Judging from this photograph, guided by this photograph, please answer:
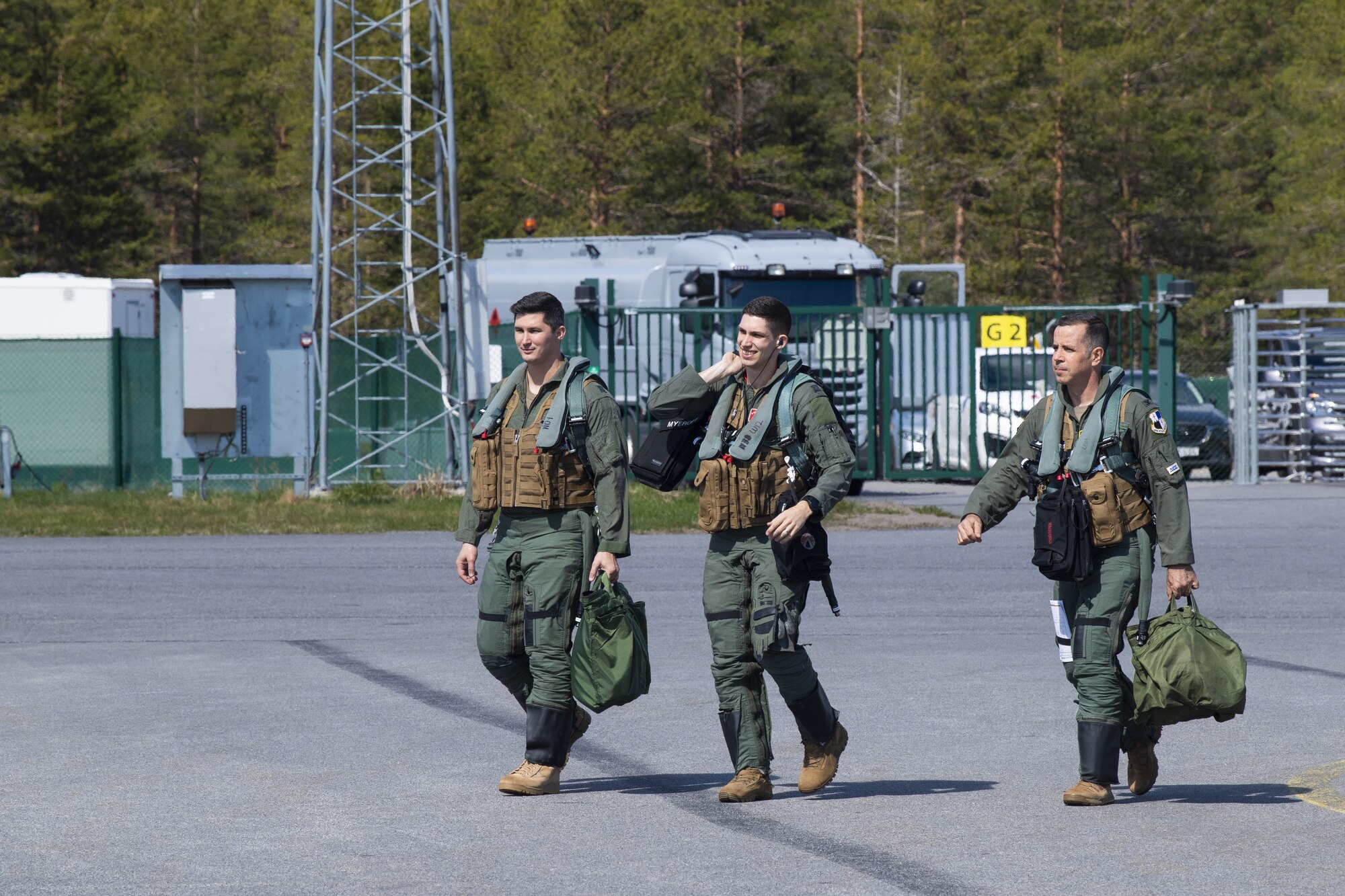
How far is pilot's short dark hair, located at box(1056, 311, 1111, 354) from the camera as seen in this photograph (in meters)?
7.03

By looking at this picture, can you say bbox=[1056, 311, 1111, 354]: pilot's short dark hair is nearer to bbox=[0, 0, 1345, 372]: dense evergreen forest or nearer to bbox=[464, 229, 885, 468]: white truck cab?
bbox=[464, 229, 885, 468]: white truck cab

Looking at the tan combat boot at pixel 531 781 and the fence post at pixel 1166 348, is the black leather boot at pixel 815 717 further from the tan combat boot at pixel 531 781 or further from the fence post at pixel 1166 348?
the fence post at pixel 1166 348

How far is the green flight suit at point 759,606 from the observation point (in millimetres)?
6918

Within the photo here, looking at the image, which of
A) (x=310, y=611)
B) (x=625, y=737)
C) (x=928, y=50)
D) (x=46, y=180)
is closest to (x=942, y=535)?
(x=310, y=611)

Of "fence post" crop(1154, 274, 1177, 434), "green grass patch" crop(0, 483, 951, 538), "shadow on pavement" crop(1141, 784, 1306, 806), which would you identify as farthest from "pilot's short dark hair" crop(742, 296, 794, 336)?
"fence post" crop(1154, 274, 1177, 434)

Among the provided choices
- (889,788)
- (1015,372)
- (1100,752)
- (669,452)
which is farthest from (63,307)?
(1100,752)

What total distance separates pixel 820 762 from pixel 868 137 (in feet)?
182

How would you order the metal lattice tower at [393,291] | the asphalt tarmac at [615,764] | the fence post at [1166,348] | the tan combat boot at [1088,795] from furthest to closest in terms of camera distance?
the fence post at [1166,348] < the metal lattice tower at [393,291] < the tan combat boot at [1088,795] < the asphalt tarmac at [615,764]

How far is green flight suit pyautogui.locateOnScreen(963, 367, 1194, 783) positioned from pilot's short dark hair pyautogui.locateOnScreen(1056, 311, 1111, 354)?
0.71 feet

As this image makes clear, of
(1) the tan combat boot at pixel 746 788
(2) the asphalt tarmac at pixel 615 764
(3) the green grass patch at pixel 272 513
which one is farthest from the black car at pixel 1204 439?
(1) the tan combat boot at pixel 746 788

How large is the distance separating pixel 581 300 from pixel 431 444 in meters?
6.76

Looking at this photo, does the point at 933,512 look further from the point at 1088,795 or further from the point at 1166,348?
the point at 1088,795

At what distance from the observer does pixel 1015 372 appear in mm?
26000

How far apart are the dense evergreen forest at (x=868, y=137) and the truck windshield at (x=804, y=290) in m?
28.3
